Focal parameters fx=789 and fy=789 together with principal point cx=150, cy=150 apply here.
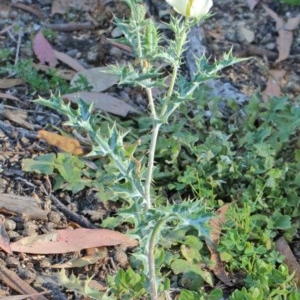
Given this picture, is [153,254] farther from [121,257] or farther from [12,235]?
[12,235]

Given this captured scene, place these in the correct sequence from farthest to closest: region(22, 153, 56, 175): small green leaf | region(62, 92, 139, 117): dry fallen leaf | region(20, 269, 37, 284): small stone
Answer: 1. region(62, 92, 139, 117): dry fallen leaf
2. region(22, 153, 56, 175): small green leaf
3. region(20, 269, 37, 284): small stone

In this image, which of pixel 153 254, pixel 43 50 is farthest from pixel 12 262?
pixel 43 50

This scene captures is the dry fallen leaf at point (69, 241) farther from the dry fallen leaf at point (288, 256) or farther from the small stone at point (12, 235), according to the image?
the dry fallen leaf at point (288, 256)

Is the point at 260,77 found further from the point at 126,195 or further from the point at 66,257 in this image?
the point at 126,195

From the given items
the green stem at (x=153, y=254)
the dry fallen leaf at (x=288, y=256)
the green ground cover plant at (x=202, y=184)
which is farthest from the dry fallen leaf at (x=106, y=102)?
the green stem at (x=153, y=254)

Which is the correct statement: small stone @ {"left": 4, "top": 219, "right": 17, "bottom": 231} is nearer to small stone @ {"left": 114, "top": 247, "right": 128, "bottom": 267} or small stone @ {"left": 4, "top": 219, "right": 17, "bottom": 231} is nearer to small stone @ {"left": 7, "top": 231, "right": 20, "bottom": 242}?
small stone @ {"left": 7, "top": 231, "right": 20, "bottom": 242}

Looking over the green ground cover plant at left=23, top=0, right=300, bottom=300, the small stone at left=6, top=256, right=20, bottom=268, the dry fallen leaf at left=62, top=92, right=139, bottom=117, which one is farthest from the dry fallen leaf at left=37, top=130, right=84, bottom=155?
the small stone at left=6, top=256, right=20, bottom=268
